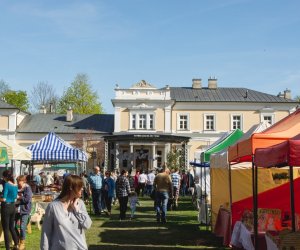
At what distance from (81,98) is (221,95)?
61.3 feet

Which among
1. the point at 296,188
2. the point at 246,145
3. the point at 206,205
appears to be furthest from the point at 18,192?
the point at 206,205

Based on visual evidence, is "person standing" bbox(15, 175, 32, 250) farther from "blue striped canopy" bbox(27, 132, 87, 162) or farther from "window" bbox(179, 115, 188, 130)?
"window" bbox(179, 115, 188, 130)

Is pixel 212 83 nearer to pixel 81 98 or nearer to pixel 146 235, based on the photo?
pixel 81 98

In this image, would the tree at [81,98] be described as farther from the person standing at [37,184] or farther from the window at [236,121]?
the person standing at [37,184]

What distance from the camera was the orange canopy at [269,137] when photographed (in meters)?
8.41

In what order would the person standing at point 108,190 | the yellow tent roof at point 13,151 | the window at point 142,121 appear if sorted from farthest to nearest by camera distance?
the window at point 142,121, the person standing at point 108,190, the yellow tent roof at point 13,151

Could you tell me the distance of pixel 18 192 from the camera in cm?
1027

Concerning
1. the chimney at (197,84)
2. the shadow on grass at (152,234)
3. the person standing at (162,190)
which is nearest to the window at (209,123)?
the chimney at (197,84)

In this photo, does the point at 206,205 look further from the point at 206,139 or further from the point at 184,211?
the point at 206,139

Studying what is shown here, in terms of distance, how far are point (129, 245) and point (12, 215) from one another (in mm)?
2891

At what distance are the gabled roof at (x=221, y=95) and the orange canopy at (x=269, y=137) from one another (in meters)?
45.3

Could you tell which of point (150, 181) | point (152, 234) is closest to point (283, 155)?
point (152, 234)

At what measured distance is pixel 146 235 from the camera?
13.3 m

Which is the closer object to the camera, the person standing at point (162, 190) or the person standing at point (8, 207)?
the person standing at point (8, 207)
